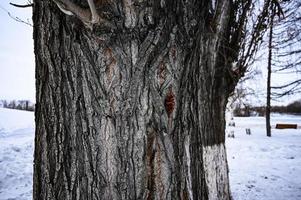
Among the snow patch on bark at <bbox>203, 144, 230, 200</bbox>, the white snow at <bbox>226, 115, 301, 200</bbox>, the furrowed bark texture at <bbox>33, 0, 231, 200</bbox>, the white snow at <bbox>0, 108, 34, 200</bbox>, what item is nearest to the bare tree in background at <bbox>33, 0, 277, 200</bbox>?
the furrowed bark texture at <bbox>33, 0, 231, 200</bbox>

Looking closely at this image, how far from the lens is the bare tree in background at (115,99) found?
4.23 feet

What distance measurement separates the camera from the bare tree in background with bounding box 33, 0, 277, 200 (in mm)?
1288

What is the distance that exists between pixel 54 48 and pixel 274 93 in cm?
1722

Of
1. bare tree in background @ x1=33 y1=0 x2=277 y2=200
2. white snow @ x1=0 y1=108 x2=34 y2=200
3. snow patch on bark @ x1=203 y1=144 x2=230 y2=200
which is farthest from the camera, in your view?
white snow @ x1=0 y1=108 x2=34 y2=200

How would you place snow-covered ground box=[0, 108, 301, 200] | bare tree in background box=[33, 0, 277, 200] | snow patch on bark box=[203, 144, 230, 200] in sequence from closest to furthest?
1. bare tree in background box=[33, 0, 277, 200]
2. snow patch on bark box=[203, 144, 230, 200]
3. snow-covered ground box=[0, 108, 301, 200]

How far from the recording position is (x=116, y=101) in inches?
50.7

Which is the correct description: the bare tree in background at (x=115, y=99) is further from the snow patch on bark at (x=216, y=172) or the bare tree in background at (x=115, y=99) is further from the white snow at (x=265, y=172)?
the white snow at (x=265, y=172)

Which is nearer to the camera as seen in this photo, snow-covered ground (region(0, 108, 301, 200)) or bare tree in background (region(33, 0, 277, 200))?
bare tree in background (region(33, 0, 277, 200))

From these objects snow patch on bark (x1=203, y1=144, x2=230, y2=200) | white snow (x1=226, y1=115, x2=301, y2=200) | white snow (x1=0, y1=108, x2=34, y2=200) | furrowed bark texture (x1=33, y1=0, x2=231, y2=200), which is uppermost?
furrowed bark texture (x1=33, y1=0, x2=231, y2=200)

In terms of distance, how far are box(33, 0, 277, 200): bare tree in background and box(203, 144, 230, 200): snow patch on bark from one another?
465 millimetres

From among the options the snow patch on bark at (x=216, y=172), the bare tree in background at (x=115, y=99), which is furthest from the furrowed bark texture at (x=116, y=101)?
the snow patch on bark at (x=216, y=172)

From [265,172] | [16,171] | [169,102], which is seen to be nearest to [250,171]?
[265,172]

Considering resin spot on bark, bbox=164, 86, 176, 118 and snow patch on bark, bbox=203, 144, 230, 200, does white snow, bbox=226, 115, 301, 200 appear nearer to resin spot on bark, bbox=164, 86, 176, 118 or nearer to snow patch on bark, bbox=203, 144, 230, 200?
snow patch on bark, bbox=203, 144, 230, 200

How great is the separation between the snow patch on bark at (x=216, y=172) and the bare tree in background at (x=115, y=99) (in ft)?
1.52
